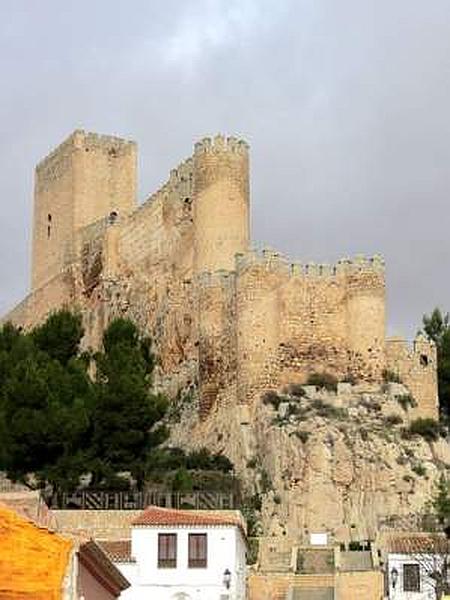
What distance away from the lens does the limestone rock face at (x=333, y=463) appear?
160ft

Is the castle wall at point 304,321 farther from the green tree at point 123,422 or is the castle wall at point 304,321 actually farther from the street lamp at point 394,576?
the street lamp at point 394,576

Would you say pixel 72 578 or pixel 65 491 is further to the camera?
pixel 65 491

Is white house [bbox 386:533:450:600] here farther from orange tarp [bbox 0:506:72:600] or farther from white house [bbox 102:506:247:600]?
orange tarp [bbox 0:506:72:600]

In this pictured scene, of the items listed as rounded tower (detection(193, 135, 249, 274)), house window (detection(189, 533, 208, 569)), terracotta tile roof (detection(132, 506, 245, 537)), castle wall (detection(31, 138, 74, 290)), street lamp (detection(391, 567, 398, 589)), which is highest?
castle wall (detection(31, 138, 74, 290))

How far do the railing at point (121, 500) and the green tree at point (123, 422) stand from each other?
3.08ft

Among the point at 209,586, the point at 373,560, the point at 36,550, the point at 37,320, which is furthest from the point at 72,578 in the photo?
the point at 37,320

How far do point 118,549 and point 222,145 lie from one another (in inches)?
1031

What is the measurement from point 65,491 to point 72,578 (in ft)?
106

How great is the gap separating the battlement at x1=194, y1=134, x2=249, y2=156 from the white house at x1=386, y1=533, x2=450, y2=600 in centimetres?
2443

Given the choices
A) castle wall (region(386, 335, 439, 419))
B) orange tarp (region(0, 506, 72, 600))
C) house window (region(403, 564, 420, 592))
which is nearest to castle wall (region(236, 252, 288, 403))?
castle wall (region(386, 335, 439, 419))

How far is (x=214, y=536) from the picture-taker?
36.3 metres

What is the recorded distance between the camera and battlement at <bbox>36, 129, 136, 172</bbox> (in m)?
72.9

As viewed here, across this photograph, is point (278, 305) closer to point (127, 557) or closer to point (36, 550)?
point (127, 557)

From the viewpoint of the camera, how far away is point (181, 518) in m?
36.3
